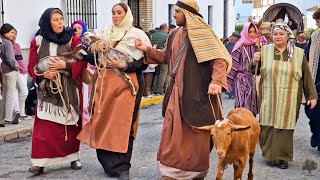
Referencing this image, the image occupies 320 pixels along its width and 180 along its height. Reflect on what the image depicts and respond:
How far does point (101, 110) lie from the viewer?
22.0ft

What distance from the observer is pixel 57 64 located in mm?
6711

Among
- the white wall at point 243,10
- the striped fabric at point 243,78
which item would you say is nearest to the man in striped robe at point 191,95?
the striped fabric at point 243,78

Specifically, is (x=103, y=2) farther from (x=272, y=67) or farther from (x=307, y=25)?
(x=307, y=25)

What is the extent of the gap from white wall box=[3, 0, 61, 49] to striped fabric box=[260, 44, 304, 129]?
21.0ft

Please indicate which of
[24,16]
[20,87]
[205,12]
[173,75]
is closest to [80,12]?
[24,16]

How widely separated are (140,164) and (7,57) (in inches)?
152

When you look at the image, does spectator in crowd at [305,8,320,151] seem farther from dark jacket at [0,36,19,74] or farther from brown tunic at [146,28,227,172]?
dark jacket at [0,36,19,74]

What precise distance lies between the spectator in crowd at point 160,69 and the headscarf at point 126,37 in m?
8.39

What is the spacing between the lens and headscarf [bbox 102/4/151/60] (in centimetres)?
666

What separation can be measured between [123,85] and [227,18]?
26505 millimetres

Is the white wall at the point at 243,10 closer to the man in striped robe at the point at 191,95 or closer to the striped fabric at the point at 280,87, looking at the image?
the striped fabric at the point at 280,87

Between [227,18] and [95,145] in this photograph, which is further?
[227,18]

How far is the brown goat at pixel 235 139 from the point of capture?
5.32m

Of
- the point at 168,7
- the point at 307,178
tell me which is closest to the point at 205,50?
the point at 307,178
